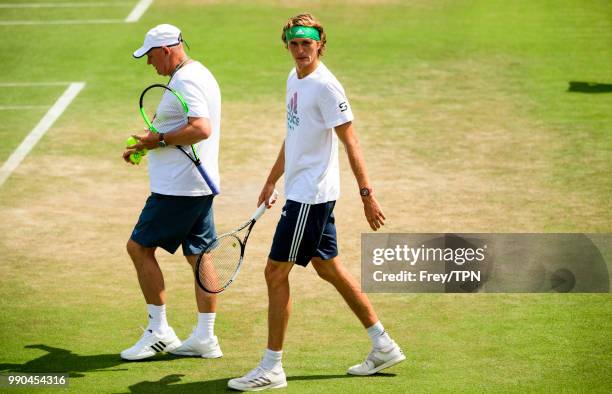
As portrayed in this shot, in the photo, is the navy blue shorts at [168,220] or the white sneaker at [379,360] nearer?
the white sneaker at [379,360]

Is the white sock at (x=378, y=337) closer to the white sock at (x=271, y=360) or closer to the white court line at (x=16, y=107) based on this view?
the white sock at (x=271, y=360)

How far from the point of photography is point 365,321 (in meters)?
7.86

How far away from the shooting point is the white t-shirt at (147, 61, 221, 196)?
8.07m

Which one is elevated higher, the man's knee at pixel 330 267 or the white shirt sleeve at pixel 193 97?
the white shirt sleeve at pixel 193 97

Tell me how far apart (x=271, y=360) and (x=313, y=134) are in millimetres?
1513

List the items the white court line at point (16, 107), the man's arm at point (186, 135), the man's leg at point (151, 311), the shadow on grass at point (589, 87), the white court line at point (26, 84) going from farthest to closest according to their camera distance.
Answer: the white court line at point (26, 84), the shadow on grass at point (589, 87), the white court line at point (16, 107), the man's leg at point (151, 311), the man's arm at point (186, 135)

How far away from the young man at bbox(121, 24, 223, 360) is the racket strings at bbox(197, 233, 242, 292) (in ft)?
0.74

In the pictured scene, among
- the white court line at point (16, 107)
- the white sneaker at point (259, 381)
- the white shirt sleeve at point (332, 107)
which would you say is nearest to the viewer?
the white shirt sleeve at point (332, 107)

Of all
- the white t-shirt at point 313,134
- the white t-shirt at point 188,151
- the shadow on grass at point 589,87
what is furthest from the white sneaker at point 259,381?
the shadow on grass at point 589,87

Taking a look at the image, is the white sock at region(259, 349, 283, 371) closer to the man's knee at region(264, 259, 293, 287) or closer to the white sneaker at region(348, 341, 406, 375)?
the man's knee at region(264, 259, 293, 287)

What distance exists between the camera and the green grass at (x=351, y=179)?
8164 millimetres

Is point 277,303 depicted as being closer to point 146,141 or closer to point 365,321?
point 365,321

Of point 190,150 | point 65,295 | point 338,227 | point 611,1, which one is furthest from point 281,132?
point 611,1

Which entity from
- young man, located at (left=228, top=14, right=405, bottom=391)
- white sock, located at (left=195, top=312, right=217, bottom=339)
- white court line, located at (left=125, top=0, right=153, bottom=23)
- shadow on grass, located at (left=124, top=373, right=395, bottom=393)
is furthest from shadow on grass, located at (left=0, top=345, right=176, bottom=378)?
white court line, located at (left=125, top=0, right=153, bottom=23)
